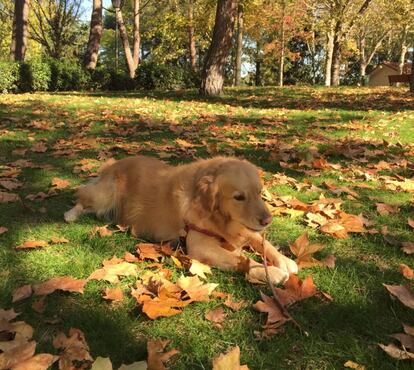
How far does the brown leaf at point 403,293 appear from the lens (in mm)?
2715

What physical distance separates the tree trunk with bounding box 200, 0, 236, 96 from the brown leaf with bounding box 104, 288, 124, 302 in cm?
1211

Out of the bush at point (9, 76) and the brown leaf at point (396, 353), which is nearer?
the brown leaf at point (396, 353)

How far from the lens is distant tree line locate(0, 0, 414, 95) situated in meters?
21.1

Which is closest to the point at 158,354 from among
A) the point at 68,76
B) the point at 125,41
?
the point at 68,76

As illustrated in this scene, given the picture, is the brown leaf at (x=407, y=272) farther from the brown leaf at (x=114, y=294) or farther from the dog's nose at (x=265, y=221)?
the brown leaf at (x=114, y=294)

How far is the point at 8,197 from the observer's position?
185 inches

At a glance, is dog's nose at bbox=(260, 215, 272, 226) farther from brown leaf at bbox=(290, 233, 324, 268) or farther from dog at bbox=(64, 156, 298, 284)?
brown leaf at bbox=(290, 233, 324, 268)

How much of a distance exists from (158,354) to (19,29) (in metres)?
22.4

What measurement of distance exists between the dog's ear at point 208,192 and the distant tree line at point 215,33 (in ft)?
37.3

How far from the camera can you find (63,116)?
10195 mm

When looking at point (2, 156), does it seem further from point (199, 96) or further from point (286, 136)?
point (199, 96)

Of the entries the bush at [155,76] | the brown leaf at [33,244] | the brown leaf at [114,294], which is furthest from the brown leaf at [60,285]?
the bush at [155,76]

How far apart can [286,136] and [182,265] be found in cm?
536

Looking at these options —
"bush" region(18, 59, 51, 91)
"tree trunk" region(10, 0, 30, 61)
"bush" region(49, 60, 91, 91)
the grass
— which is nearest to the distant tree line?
"tree trunk" region(10, 0, 30, 61)
